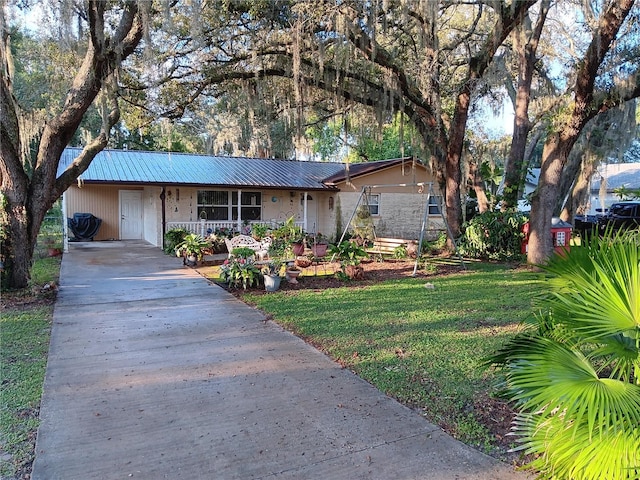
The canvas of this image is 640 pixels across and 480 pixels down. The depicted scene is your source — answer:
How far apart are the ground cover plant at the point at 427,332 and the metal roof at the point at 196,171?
762 centimetres

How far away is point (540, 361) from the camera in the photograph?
2598mm

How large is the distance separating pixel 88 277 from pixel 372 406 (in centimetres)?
816

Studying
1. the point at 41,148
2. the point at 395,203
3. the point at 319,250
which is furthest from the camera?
the point at 395,203

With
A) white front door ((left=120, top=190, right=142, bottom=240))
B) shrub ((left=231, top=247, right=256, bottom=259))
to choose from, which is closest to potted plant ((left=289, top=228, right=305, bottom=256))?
shrub ((left=231, top=247, right=256, bottom=259))

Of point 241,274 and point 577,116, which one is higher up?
point 577,116

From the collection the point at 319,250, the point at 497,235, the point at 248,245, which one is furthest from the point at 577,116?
the point at 248,245

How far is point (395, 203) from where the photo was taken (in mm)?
18453

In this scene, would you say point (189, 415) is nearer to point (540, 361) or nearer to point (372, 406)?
point (372, 406)

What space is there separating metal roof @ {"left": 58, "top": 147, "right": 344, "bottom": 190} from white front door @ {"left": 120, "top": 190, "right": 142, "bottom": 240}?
5.71ft

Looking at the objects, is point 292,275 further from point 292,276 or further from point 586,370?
point 586,370

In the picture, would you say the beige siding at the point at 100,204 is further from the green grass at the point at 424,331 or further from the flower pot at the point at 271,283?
the green grass at the point at 424,331

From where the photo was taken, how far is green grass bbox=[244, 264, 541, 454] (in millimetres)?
3855

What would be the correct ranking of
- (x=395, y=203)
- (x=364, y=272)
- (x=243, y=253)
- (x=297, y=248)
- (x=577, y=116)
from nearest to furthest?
(x=243, y=253) < (x=577, y=116) < (x=364, y=272) < (x=297, y=248) < (x=395, y=203)

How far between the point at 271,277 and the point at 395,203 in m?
10.8
